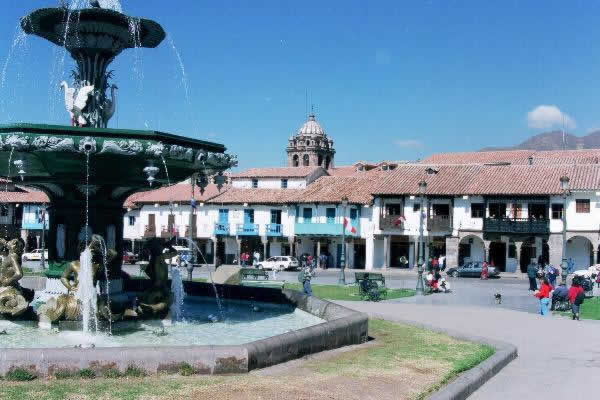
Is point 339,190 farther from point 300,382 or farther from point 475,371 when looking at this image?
point 300,382

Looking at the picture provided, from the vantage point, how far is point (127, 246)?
6725 cm

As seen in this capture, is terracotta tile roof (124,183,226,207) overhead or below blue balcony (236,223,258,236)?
overhead

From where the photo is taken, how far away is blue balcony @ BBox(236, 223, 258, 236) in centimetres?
5838

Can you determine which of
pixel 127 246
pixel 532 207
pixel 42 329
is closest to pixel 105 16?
pixel 42 329

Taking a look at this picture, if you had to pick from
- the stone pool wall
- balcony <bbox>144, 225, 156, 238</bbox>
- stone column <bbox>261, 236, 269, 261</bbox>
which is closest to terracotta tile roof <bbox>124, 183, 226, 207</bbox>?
balcony <bbox>144, 225, 156, 238</bbox>

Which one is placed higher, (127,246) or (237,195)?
(237,195)

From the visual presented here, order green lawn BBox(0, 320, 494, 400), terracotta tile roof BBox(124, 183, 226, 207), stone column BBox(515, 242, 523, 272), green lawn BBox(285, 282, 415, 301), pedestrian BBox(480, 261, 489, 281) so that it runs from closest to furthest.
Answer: green lawn BBox(0, 320, 494, 400)
green lawn BBox(285, 282, 415, 301)
pedestrian BBox(480, 261, 489, 281)
stone column BBox(515, 242, 523, 272)
terracotta tile roof BBox(124, 183, 226, 207)

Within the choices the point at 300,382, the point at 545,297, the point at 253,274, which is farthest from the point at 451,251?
the point at 300,382

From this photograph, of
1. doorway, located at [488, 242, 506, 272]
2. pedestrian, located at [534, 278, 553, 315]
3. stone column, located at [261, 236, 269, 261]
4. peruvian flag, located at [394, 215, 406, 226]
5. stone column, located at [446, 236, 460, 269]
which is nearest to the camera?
pedestrian, located at [534, 278, 553, 315]

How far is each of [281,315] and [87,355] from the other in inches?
264

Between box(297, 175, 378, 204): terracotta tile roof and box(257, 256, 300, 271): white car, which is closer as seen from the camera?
box(257, 256, 300, 271): white car

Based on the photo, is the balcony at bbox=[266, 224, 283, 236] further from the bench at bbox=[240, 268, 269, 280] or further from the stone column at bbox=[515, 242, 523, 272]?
the bench at bbox=[240, 268, 269, 280]

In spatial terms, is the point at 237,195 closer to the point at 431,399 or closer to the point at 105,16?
the point at 105,16

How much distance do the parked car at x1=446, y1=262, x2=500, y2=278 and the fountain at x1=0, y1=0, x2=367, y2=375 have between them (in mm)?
31115
